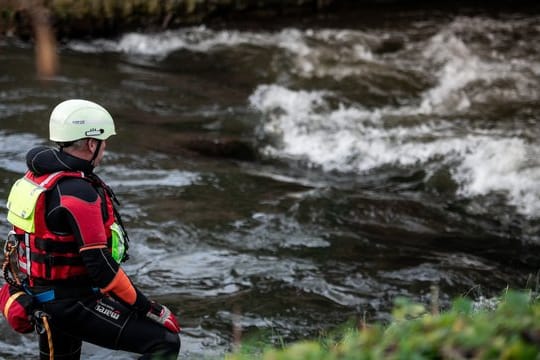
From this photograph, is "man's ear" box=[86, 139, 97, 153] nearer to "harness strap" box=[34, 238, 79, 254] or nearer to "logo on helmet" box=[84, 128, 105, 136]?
"logo on helmet" box=[84, 128, 105, 136]

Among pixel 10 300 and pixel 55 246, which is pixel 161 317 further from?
pixel 10 300

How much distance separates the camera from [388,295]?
6.99m

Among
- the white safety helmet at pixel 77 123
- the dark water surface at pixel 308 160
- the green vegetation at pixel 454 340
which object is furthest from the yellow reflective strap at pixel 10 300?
the green vegetation at pixel 454 340

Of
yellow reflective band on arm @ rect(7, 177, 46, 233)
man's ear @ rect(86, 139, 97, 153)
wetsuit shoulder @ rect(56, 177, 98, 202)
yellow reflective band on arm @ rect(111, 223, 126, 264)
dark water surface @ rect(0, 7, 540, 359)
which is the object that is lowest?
dark water surface @ rect(0, 7, 540, 359)

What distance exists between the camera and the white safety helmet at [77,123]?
440cm

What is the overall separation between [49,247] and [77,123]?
0.68 metres

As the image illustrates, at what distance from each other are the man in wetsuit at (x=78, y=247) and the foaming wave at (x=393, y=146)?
18.5ft

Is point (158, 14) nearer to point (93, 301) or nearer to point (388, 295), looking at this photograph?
point (388, 295)

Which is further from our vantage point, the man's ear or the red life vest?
the man's ear

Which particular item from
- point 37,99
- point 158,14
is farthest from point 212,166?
point 158,14

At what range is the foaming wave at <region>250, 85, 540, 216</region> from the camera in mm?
9523

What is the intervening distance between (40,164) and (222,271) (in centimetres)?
318

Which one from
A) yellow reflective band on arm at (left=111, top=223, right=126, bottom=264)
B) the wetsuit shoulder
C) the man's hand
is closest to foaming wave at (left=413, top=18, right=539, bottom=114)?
the man's hand

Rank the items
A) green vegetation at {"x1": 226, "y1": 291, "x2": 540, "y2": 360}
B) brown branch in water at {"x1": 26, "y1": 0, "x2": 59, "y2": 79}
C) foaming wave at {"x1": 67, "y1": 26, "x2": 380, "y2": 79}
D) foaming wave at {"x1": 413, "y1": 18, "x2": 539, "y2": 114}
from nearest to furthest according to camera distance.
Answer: green vegetation at {"x1": 226, "y1": 291, "x2": 540, "y2": 360} < foaming wave at {"x1": 413, "y1": 18, "x2": 539, "y2": 114} < brown branch in water at {"x1": 26, "y1": 0, "x2": 59, "y2": 79} < foaming wave at {"x1": 67, "y1": 26, "x2": 380, "y2": 79}
